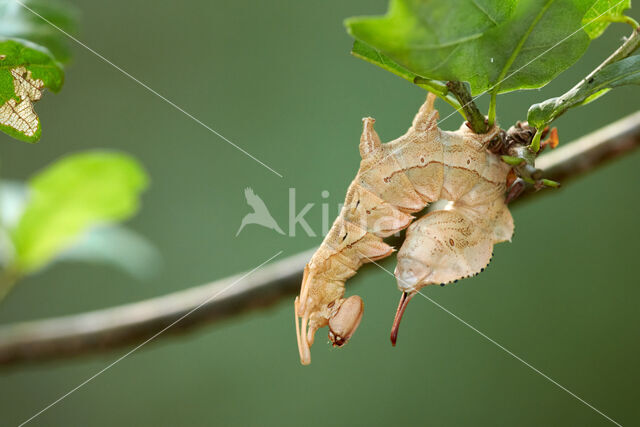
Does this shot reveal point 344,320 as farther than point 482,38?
Yes

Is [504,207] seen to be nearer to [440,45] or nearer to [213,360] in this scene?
[440,45]

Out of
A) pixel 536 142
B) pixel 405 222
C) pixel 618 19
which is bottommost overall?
pixel 405 222

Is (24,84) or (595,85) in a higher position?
(595,85)

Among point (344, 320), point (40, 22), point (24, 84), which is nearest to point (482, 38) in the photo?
point (344, 320)

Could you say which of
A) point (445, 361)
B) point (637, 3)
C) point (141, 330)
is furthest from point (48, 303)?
point (637, 3)

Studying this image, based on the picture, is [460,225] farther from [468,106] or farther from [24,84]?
[24,84]

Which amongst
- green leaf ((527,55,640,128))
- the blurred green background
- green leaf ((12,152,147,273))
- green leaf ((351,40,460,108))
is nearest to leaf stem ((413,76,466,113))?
green leaf ((351,40,460,108))

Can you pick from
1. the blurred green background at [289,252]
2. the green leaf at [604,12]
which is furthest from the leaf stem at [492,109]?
the blurred green background at [289,252]

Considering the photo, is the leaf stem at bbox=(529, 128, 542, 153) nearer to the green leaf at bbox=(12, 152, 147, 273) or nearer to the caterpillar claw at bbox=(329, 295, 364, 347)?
the caterpillar claw at bbox=(329, 295, 364, 347)

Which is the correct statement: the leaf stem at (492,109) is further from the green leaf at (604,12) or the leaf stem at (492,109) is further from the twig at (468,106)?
the green leaf at (604,12)
